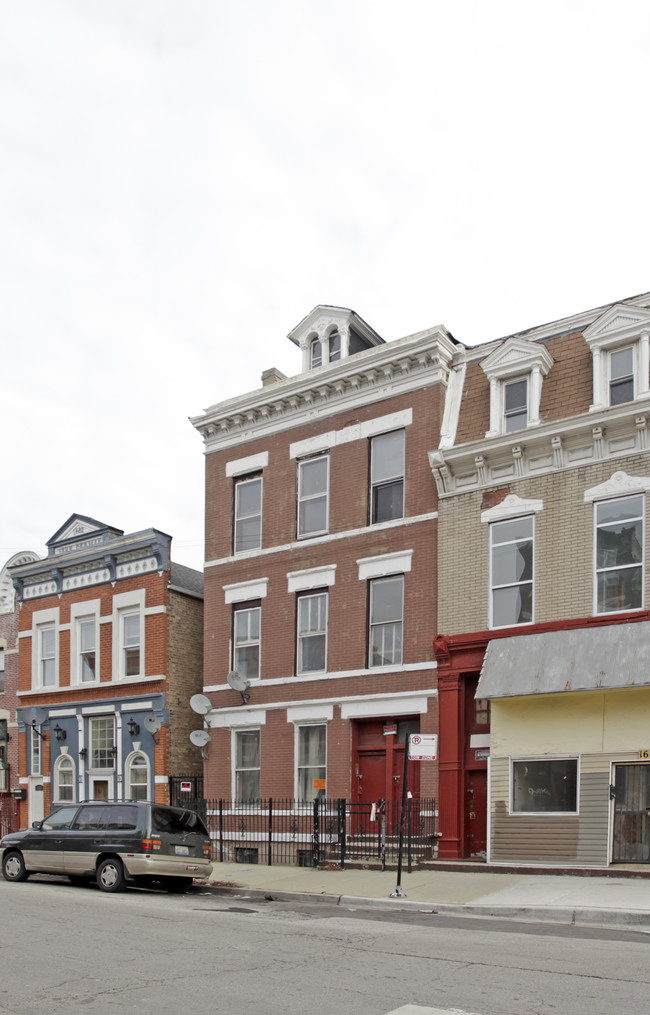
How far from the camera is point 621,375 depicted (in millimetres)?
18984

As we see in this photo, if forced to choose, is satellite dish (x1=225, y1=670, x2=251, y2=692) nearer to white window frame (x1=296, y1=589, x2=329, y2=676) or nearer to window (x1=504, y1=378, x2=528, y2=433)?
white window frame (x1=296, y1=589, x2=329, y2=676)

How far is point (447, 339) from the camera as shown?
21.8 metres

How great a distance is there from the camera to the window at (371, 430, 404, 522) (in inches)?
878

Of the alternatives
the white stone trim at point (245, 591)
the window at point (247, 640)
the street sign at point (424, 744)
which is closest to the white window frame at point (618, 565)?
the street sign at point (424, 744)

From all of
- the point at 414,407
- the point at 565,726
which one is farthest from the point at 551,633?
the point at 414,407

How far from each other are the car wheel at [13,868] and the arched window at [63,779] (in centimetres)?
937

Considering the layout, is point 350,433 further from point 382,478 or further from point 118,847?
point 118,847

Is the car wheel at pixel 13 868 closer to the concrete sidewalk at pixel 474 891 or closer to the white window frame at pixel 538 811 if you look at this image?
the concrete sidewalk at pixel 474 891

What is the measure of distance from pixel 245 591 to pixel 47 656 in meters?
8.32

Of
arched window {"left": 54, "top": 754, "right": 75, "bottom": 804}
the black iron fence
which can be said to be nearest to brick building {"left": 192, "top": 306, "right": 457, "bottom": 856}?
the black iron fence

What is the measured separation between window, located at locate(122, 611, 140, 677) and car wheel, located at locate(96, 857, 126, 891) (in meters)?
10.1

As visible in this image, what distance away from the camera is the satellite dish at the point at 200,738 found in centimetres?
2417

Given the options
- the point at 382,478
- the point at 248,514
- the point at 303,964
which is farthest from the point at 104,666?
the point at 303,964

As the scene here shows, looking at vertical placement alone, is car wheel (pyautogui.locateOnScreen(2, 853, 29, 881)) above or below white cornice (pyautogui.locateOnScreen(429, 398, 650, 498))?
below
